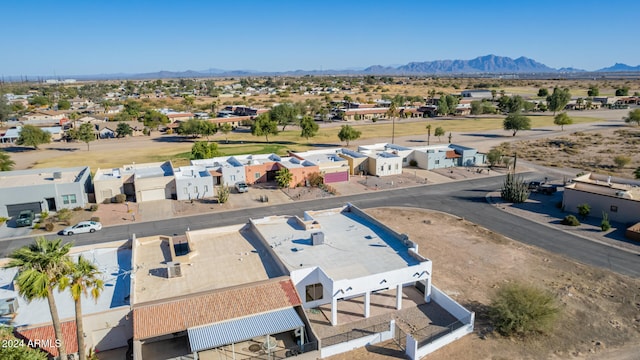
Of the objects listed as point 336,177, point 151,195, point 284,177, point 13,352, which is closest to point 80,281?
point 13,352

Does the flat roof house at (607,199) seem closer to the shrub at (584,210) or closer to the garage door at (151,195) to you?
the shrub at (584,210)

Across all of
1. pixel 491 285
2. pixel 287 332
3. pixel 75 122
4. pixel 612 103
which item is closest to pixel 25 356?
pixel 287 332

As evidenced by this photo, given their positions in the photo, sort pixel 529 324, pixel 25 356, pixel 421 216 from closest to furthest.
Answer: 1. pixel 25 356
2. pixel 529 324
3. pixel 421 216

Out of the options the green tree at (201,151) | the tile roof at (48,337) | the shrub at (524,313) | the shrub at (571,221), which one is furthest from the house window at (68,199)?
the shrub at (571,221)

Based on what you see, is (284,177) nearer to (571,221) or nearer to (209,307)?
(571,221)

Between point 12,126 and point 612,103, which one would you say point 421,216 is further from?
point 612,103

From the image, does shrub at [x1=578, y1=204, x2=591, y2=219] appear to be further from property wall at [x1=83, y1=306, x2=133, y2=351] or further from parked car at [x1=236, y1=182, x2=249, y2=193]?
property wall at [x1=83, y1=306, x2=133, y2=351]

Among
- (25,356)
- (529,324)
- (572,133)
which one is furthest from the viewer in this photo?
(572,133)
